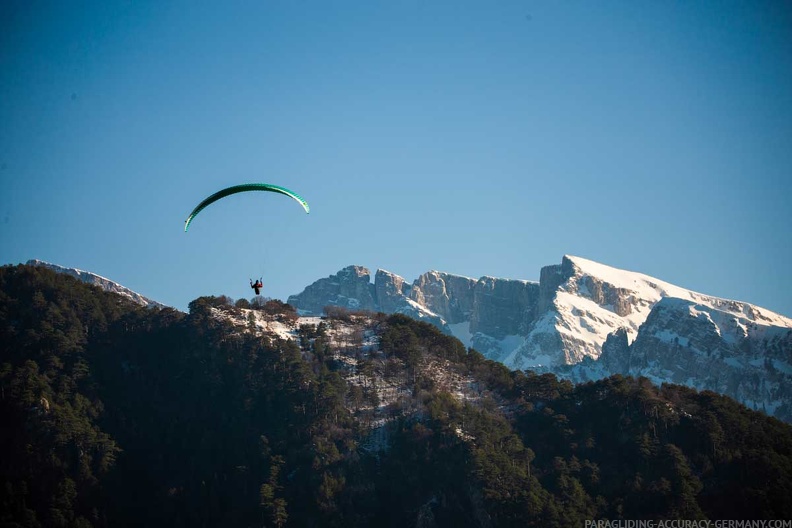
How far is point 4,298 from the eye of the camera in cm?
14038

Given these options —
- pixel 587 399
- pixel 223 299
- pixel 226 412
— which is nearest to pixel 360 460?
pixel 226 412

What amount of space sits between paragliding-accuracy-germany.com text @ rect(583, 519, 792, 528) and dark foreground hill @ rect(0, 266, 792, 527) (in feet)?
3.06

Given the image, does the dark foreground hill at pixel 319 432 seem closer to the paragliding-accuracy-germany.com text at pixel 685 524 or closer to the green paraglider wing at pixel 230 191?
the paragliding-accuracy-germany.com text at pixel 685 524

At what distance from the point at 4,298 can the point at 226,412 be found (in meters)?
34.9

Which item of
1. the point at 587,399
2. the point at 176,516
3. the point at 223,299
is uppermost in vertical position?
the point at 223,299

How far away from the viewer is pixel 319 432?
402ft

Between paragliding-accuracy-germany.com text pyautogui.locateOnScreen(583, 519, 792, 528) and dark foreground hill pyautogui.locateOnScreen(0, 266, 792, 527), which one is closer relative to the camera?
paragliding-accuracy-germany.com text pyautogui.locateOnScreen(583, 519, 792, 528)

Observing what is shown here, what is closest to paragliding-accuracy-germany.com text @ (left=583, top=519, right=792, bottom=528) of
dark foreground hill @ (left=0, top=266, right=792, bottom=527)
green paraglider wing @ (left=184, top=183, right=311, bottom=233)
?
dark foreground hill @ (left=0, top=266, right=792, bottom=527)

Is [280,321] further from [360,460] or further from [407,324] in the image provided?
[360,460]

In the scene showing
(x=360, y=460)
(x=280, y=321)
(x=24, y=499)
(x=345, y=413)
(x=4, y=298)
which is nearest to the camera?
(x=24, y=499)

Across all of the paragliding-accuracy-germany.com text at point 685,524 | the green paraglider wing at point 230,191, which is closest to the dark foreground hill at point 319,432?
the paragliding-accuracy-germany.com text at point 685,524

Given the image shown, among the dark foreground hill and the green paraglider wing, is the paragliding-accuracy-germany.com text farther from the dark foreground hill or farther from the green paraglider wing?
the green paraglider wing

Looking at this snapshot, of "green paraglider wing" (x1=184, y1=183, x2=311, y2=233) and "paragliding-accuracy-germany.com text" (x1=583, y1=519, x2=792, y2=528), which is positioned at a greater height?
"green paraglider wing" (x1=184, y1=183, x2=311, y2=233)

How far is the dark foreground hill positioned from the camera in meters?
110
